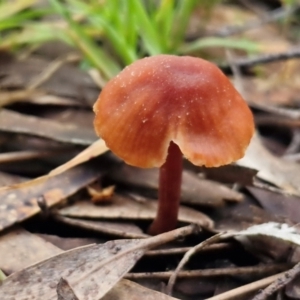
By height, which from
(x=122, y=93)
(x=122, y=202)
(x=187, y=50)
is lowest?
(x=122, y=202)

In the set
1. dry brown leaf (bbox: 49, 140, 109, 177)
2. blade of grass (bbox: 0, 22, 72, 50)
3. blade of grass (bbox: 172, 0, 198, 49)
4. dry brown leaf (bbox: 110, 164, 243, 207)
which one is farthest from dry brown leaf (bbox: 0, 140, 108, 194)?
blade of grass (bbox: 172, 0, 198, 49)

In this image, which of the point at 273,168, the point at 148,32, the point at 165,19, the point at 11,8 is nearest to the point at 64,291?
the point at 273,168

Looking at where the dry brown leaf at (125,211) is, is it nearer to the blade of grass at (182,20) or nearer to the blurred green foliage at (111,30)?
the blurred green foliage at (111,30)

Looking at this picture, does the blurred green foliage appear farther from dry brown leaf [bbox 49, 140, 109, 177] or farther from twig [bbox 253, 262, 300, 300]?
twig [bbox 253, 262, 300, 300]

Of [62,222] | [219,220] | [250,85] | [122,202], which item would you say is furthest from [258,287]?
[250,85]

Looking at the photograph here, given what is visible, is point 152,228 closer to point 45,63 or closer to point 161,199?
point 161,199

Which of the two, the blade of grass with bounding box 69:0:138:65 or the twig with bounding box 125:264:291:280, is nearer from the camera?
the twig with bounding box 125:264:291:280
